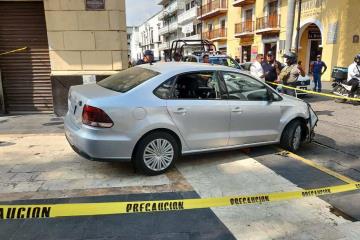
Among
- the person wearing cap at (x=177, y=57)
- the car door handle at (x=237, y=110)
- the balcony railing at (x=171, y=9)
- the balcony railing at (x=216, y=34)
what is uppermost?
the balcony railing at (x=171, y=9)

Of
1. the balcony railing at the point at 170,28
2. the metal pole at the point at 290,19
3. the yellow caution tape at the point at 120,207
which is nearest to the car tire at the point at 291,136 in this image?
the yellow caution tape at the point at 120,207

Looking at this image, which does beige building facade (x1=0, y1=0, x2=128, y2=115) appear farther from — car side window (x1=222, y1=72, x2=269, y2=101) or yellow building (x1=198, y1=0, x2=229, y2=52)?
yellow building (x1=198, y1=0, x2=229, y2=52)

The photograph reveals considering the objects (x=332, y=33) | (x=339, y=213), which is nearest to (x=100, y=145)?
(x=339, y=213)

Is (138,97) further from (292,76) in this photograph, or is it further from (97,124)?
(292,76)

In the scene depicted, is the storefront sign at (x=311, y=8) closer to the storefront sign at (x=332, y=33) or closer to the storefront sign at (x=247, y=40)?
the storefront sign at (x=332, y=33)

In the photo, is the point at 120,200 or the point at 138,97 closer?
the point at 120,200

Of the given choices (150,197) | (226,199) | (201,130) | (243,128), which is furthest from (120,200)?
(243,128)

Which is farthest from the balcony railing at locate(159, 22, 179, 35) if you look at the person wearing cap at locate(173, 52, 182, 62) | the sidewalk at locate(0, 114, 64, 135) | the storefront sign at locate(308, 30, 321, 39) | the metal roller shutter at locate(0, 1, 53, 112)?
the sidewalk at locate(0, 114, 64, 135)

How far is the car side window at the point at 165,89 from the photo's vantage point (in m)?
4.49

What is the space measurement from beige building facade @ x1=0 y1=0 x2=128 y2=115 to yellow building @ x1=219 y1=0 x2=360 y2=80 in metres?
15.9

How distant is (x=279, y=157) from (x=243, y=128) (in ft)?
2.89

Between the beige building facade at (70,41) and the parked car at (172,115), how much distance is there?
123 inches

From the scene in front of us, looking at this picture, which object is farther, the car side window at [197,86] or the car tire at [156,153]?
the car side window at [197,86]

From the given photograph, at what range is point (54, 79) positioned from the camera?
7988 millimetres
